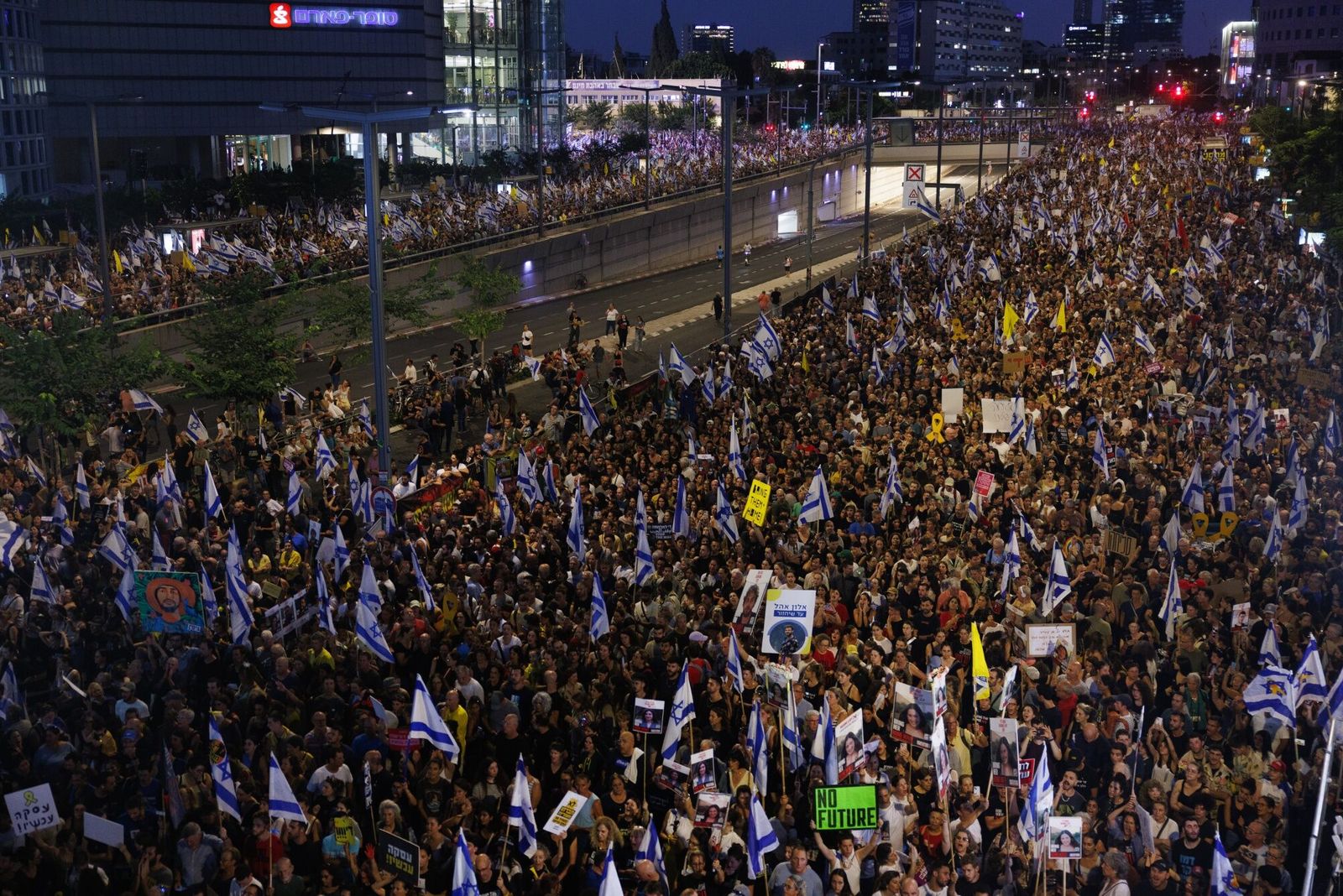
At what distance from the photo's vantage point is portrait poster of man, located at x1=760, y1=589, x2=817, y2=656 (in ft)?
47.3

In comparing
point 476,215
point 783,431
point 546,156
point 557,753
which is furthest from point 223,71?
point 557,753

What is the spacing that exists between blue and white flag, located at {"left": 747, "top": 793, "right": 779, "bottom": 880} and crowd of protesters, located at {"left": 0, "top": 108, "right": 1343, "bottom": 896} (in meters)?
0.03

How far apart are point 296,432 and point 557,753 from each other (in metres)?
16.2

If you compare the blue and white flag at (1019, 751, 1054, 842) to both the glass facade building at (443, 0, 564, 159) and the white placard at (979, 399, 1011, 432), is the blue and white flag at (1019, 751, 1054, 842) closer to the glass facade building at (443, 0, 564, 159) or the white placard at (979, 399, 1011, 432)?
the white placard at (979, 399, 1011, 432)

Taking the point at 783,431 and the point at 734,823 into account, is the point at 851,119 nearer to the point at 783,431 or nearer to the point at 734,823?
the point at 783,431

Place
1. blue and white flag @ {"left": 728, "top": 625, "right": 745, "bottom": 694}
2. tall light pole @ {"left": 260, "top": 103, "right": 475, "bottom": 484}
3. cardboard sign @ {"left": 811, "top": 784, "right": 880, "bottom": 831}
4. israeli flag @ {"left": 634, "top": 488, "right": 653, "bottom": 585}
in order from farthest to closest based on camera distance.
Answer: tall light pole @ {"left": 260, "top": 103, "right": 475, "bottom": 484} → israeli flag @ {"left": 634, "top": 488, "right": 653, "bottom": 585} → blue and white flag @ {"left": 728, "top": 625, "right": 745, "bottom": 694} → cardboard sign @ {"left": 811, "top": 784, "right": 880, "bottom": 831}

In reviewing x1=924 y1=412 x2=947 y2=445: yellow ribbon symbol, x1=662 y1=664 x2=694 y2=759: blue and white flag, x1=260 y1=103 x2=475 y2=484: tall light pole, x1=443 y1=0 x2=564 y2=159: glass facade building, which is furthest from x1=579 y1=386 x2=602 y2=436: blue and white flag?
x1=443 y1=0 x2=564 y2=159: glass facade building

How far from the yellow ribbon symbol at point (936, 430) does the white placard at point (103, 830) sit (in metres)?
15.4

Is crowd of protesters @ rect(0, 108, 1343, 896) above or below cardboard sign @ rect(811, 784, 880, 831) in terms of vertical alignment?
below

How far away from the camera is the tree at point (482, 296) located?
38594 millimetres

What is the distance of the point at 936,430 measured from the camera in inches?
958

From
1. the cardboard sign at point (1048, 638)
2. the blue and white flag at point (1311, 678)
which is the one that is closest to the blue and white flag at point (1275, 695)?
the blue and white flag at point (1311, 678)

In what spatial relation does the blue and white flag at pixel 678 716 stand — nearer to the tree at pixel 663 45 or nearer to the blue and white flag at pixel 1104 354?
the blue and white flag at pixel 1104 354

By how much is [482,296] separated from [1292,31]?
13927cm
